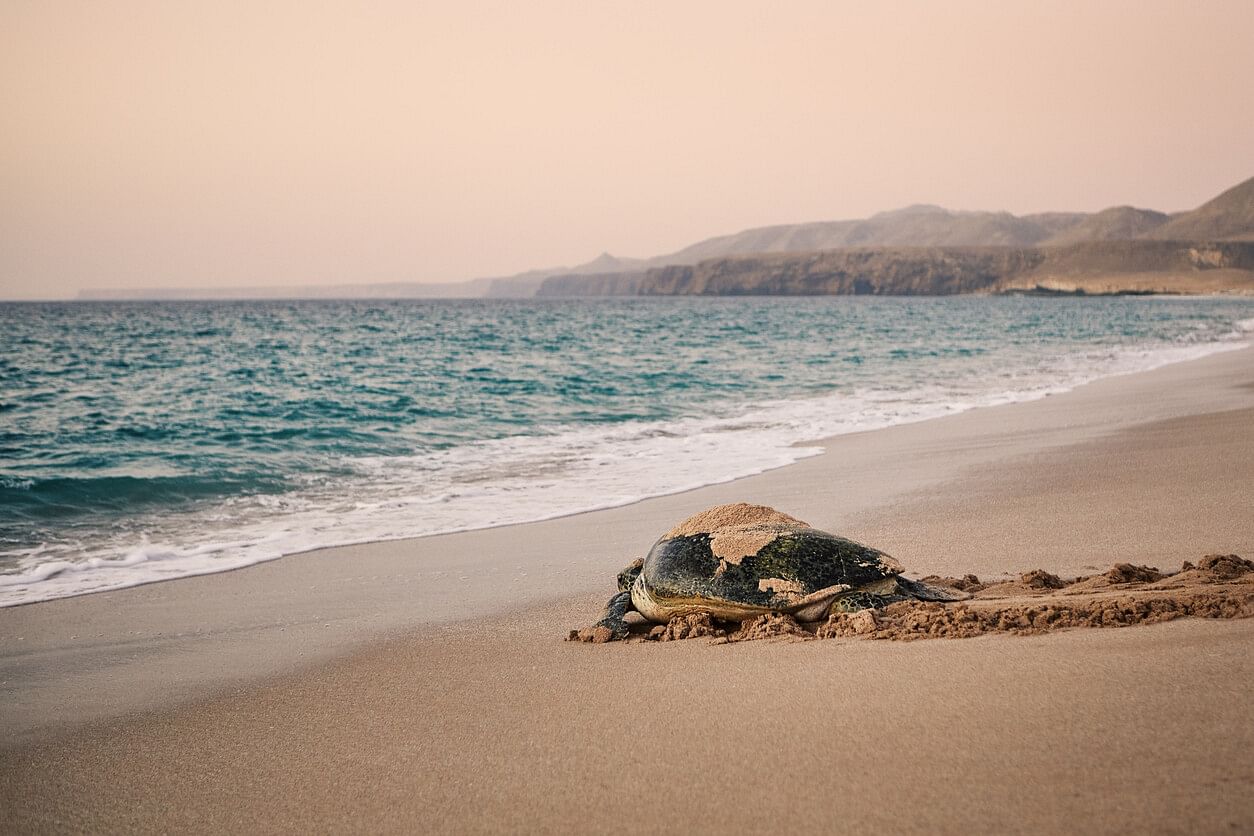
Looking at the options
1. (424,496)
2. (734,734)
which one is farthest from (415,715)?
(424,496)

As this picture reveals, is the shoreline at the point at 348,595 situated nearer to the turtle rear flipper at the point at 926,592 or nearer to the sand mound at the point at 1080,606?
the sand mound at the point at 1080,606

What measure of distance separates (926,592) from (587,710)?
2218 mm

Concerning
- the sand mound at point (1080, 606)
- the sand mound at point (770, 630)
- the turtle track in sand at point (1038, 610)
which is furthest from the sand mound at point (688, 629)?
the sand mound at point (1080, 606)

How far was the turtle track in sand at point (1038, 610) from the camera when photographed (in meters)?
4.12

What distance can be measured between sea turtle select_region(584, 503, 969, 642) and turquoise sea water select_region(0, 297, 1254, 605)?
3.57 m

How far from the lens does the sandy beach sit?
275cm

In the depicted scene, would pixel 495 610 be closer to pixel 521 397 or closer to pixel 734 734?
pixel 734 734

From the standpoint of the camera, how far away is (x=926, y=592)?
479 cm

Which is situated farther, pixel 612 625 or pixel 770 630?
pixel 612 625

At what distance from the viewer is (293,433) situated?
14.6 meters

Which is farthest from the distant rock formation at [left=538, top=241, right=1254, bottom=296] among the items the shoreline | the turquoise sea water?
the shoreline

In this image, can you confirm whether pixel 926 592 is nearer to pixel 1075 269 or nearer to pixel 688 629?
pixel 688 629

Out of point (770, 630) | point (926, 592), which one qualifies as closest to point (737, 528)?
point (770, 630)

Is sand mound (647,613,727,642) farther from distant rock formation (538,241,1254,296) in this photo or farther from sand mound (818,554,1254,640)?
distant rock formation (538,241,1254,296)
